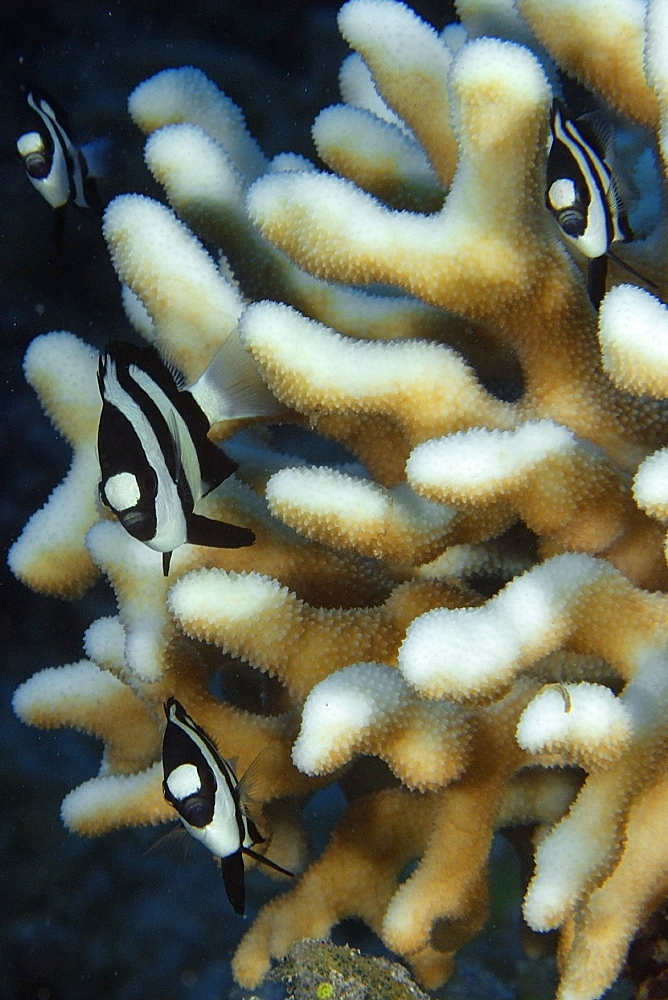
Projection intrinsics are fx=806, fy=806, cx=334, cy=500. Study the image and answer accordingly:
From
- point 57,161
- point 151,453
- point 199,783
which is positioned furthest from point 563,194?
point 57,161

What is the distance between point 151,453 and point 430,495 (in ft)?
1.49

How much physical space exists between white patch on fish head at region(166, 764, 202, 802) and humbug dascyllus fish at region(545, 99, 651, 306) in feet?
3.71

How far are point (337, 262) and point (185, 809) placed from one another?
1059 mm

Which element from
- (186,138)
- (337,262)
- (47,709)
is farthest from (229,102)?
(47,709)

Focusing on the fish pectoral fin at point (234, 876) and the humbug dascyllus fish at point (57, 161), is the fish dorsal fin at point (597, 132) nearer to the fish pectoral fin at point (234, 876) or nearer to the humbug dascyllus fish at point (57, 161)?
the fish pectoral fin at point (234, 876)

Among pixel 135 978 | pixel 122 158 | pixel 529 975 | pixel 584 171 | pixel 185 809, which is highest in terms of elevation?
pixel 584 171

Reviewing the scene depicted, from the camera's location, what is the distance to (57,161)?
238 cm

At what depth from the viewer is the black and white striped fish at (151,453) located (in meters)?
1.28

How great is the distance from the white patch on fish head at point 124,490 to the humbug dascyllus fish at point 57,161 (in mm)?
1515

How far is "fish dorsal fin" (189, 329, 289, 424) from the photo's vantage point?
145cm

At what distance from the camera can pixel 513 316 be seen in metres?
1.40

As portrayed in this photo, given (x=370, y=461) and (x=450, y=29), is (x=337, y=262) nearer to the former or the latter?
(x=370, y=461)

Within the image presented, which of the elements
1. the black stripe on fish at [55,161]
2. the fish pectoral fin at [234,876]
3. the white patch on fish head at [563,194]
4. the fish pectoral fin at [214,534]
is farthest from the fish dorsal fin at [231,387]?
the black stripe on fish at [55,161]

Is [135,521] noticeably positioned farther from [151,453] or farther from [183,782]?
[183,782]
